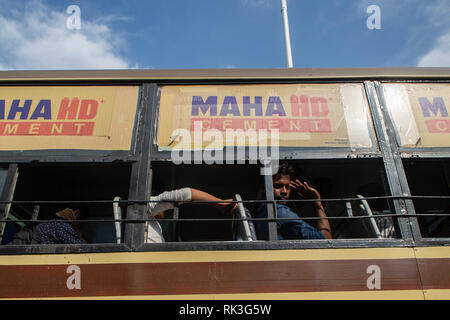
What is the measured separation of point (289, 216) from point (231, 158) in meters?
0.56

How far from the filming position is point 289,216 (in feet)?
7.79

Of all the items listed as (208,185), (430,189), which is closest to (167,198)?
(208,185)

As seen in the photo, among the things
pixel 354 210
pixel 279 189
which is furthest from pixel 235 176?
pixel 354 210

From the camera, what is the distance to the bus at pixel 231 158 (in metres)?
1.98

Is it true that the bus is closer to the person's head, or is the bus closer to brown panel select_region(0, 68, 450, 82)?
brown panel select_region(0, 68, 450, 82)

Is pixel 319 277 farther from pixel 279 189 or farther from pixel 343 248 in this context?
pixel 279 189

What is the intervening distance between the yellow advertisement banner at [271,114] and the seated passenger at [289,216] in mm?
353

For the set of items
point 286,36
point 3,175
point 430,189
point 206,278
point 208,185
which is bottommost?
point 206,278

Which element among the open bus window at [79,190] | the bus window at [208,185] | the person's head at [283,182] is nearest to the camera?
the person's head at [283,182]

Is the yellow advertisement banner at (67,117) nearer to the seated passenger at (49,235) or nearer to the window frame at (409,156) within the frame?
the seated passenger at (49,235)

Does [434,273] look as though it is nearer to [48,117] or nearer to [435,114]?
[435,114]

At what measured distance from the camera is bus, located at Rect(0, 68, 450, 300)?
198 centimetres

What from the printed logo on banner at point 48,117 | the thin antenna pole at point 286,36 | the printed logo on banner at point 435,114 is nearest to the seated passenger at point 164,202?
the printed logo on banner at point 48,117
